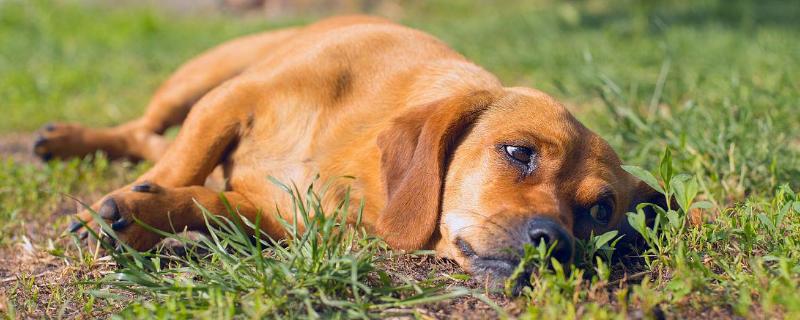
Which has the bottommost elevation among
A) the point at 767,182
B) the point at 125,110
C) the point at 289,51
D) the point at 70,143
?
the point at 125,110

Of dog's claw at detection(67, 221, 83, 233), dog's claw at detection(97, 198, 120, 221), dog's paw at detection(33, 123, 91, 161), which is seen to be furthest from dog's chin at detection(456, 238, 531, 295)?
dog's paw at detection(33, 123, 91, 161)

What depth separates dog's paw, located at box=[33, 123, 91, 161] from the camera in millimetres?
5000

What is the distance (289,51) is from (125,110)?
121 inches

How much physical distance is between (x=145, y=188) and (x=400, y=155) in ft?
3.40

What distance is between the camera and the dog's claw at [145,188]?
3.35m

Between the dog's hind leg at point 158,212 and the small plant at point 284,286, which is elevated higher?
the small plant at point 284,286

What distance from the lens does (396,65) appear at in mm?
3975

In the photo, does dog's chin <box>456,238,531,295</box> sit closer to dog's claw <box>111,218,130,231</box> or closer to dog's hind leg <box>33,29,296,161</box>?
dog's claw <box>111,218,130,231</box>

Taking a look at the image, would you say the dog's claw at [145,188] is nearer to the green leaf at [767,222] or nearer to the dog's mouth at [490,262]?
the dog's mouth at [490,262]

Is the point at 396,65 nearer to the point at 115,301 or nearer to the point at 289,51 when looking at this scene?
the point at 289,51

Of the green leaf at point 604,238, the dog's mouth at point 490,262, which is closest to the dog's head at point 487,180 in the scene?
the dog's mouth at point 490,262

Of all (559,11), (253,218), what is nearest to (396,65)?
(253,218)

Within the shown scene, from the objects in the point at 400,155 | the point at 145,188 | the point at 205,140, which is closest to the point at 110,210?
the point at 145,188

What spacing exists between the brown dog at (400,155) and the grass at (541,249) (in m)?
0.14
